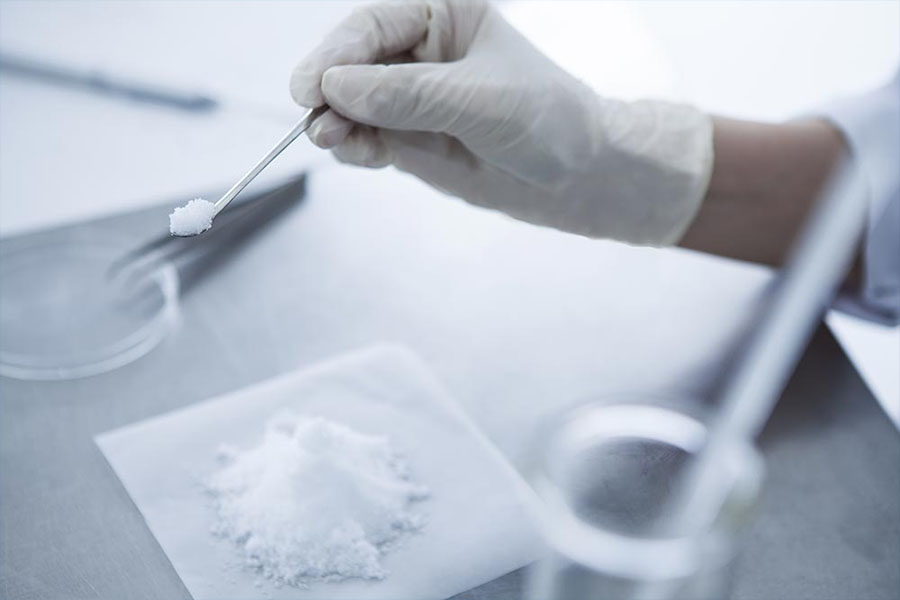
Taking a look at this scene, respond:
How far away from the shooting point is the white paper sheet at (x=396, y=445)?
2.02ft

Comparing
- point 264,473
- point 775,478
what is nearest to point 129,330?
point 264,473

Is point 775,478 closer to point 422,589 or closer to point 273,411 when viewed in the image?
point 422,589

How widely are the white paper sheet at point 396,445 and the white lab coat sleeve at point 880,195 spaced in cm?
43

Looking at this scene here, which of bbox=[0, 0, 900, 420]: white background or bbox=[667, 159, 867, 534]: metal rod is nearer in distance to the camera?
bbox=[667, 159, 867, 534]: metal rod

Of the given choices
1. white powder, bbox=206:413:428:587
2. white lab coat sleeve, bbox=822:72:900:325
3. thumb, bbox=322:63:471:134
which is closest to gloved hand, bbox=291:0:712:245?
thumb, bbox=322:63:471:134

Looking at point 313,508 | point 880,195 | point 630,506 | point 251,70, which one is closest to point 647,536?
point 630,506

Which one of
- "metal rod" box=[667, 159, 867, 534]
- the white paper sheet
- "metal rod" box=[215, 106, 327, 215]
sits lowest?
the white paper sheet

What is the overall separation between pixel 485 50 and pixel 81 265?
0.44 meters

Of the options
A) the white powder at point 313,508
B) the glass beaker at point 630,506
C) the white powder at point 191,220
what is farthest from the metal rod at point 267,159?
the glass beaker at point 630,506

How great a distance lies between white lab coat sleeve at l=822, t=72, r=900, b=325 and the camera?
89 cm

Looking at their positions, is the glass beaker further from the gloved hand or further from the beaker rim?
the gloved hand

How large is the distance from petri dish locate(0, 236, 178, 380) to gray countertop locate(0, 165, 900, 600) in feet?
0.06

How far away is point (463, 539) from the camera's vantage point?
65 centimetres

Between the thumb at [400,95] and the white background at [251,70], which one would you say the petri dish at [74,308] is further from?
the thumb at [400,95]
